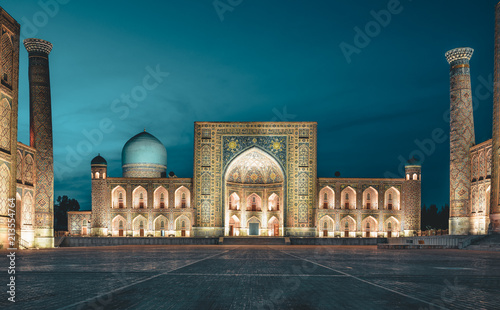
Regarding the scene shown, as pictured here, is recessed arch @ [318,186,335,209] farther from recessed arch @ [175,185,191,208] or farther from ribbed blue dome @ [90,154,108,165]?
ribbed blue dome @ [90,154,108,165]

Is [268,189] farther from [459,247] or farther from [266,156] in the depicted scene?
[459,247]

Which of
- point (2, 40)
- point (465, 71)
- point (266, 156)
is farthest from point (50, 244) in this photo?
point (465, 71)

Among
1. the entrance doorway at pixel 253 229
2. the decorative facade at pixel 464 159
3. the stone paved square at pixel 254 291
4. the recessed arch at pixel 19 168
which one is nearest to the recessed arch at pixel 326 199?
the entrance doorway at pixel 253 229

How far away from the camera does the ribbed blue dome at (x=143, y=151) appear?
1455 inches

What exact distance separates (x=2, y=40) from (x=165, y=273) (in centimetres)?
1437

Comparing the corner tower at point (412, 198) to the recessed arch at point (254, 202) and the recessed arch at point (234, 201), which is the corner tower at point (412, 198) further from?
the recessed arch at point (234, 201)

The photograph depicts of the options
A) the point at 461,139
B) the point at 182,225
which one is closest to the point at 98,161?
the point at 182,225

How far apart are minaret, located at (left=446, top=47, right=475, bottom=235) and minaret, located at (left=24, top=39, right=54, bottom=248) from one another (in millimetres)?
21043

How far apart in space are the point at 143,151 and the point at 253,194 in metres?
10.1

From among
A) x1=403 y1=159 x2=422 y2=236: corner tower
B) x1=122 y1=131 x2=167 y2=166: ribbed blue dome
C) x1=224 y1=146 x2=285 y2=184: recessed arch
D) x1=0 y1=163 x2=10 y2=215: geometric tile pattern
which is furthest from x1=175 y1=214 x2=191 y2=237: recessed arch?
x1=0 y1=163 x2=10 y2=215: geometric tile pattern

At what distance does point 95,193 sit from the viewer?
108 feet

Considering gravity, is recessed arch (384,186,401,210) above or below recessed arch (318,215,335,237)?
above

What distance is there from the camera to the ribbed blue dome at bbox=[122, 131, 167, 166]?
121 feet

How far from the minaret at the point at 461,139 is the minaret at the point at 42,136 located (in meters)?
21.0
